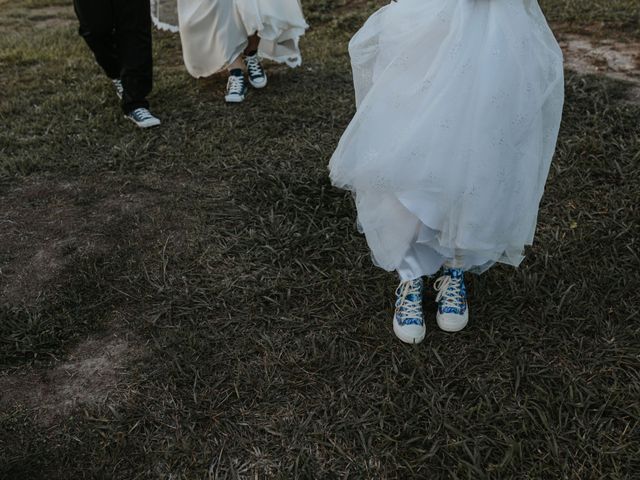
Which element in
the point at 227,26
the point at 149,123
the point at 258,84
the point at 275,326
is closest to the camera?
the point at 275,326

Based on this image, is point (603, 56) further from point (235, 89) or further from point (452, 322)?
point (452, 322)

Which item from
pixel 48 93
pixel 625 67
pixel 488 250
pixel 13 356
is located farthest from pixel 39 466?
pixel 625 67

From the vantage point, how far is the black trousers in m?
3.65

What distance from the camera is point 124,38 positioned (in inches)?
148

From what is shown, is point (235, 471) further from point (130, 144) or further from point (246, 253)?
point (130, 144)

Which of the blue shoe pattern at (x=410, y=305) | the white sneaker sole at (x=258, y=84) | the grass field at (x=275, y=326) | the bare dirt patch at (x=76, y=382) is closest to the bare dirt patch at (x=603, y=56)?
the grass field at (x=275, y=326)

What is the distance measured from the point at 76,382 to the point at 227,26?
2.74 meters

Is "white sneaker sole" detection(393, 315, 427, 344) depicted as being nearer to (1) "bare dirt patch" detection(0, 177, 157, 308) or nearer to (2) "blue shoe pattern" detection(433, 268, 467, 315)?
(2) "blue shoe pattern" detection(433, 268, 467, 315)

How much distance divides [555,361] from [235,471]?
3.63 feet

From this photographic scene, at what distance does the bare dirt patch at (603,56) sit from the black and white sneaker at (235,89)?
226 centimetres

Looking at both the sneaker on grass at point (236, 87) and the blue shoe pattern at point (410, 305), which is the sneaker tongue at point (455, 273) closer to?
the blue shoe pattern at point (410, 305)

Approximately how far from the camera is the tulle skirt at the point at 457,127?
1787mm

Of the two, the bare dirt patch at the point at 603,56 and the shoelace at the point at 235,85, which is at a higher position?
the shoelace at the point at 235,85

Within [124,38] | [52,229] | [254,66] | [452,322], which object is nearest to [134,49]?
[124,38]
